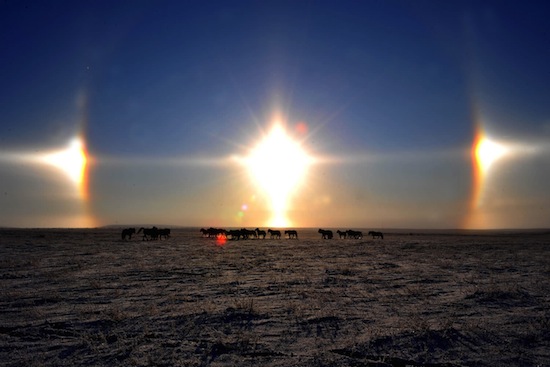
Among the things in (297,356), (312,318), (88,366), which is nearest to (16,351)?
(88,366)

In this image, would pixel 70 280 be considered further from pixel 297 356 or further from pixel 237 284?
pixel 297 356

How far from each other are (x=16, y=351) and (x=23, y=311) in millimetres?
3610

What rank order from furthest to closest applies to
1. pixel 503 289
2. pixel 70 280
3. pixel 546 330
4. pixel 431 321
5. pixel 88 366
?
pixel 70 280 → pixel 503 289 → pixel 431 321 → pixel 546 330 → pixel 88 366

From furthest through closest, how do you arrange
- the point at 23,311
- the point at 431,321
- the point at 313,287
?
the point at 313,287, the point at 23,311, the point at 431,321

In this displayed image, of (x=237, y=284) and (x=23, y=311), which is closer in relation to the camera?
(x=23, y=311)

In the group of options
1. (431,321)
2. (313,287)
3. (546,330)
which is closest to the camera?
(546,330)

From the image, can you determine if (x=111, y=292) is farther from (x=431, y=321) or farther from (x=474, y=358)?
(x=474, y=358)

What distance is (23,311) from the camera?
35.3ft

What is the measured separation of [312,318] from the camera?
32.0 ft

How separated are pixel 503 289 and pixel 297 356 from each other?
928cm

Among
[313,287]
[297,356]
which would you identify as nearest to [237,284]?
[313,287]

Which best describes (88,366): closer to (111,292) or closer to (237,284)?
(111,292)

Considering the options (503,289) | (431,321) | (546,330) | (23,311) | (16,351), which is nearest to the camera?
(16,351)

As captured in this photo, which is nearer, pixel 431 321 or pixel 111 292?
pixel 431 321
